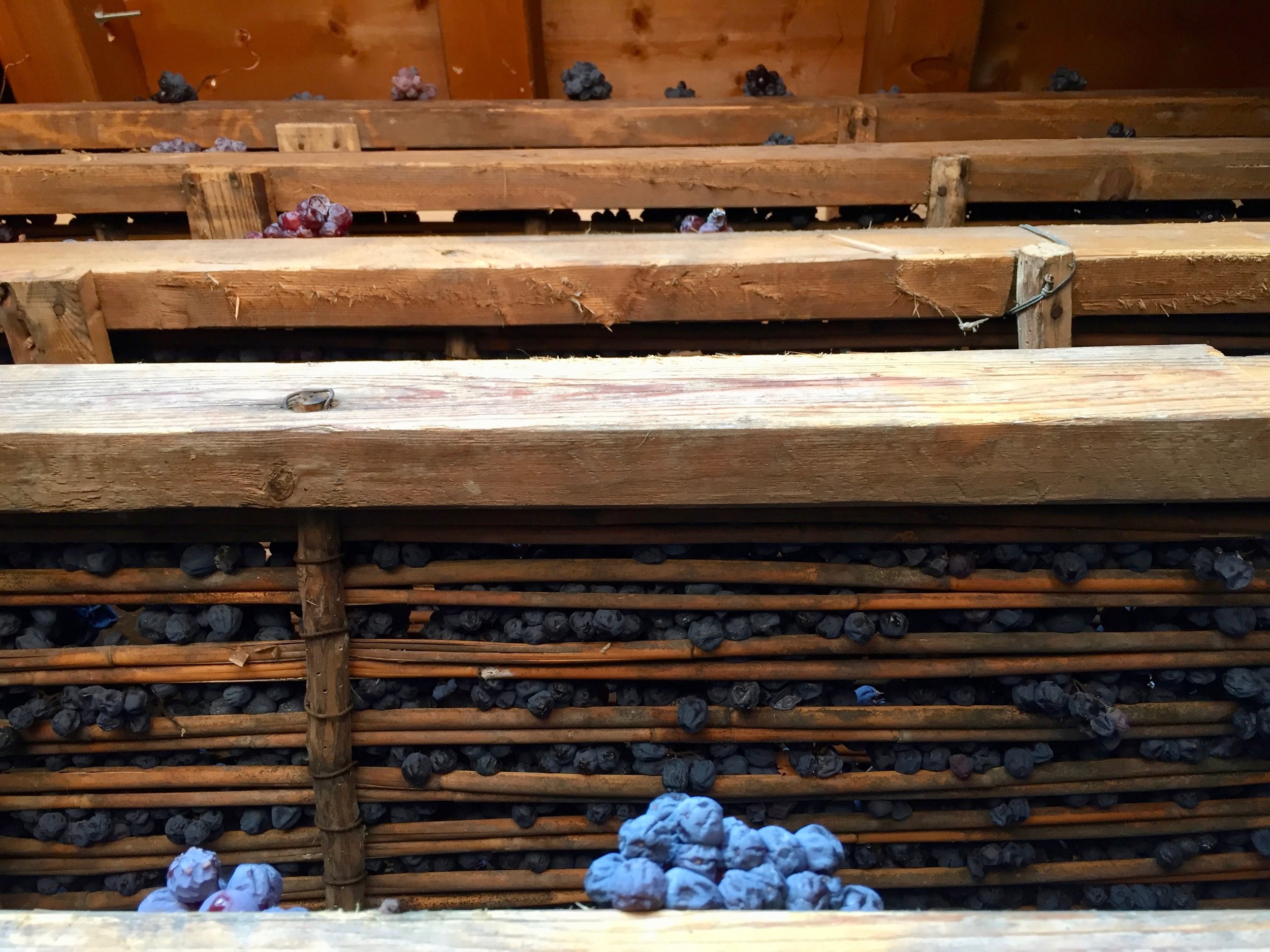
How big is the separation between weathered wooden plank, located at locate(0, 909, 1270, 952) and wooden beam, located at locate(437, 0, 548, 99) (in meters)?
3.78

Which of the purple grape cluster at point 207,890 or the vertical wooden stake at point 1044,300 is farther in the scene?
the vertical wooden stake at point 1044,300

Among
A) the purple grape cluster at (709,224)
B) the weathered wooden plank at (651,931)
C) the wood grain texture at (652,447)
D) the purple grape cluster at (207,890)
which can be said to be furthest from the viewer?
the purple grape cluster at (709,224)

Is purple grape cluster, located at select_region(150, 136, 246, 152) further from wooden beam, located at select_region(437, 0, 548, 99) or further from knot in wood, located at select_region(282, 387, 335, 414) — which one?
knot in wood, located at select_region(282, 387, 335, 414)

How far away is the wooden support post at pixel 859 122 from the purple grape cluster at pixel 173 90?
258 centimetres

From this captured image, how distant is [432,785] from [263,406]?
0.63 metres

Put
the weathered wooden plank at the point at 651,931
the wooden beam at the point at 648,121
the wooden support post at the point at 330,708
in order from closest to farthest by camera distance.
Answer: the weathered wooden plank at the point at 651,931 → the wooden support post at the point at 330,708 → the wooden beam at the point at 648,121

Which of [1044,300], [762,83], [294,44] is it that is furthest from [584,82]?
[1044,300]

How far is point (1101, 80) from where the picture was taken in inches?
155

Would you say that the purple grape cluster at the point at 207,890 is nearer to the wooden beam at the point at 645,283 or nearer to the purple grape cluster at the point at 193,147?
the wooden beam at the point at 645,283

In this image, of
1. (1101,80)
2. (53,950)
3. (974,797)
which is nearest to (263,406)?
(53,950)

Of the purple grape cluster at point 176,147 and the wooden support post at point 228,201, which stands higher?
the purple grape cluster at point 176,147

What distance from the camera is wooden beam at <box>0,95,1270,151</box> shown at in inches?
112

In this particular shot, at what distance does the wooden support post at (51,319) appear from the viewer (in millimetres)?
1348

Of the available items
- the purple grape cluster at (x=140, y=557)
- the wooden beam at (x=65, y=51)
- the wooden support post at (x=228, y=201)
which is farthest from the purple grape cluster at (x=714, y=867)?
the wooden beam at (x=65, y=51)
